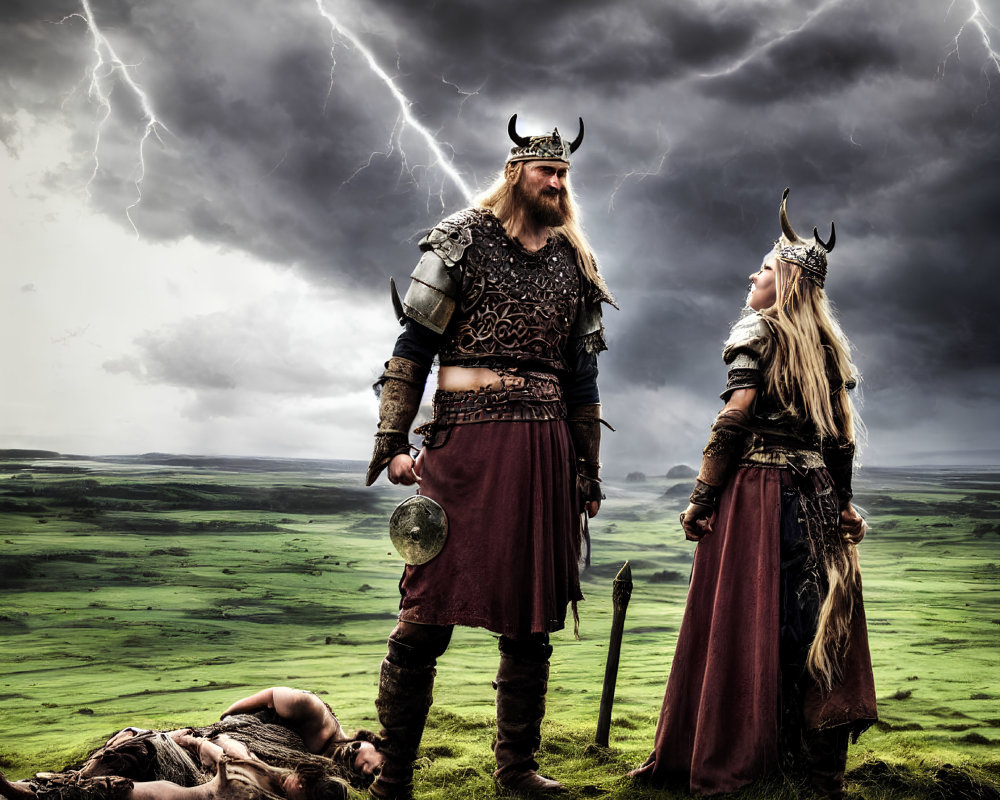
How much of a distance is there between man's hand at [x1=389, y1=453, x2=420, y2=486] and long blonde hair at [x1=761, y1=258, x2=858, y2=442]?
1289 mm

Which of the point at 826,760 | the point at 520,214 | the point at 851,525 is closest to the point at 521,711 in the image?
the point at 826,760

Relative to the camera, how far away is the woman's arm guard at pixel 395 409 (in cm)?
307

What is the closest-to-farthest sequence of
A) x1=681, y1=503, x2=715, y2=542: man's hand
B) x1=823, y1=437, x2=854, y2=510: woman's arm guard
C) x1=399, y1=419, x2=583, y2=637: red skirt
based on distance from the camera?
1. x1=399, y1=419, x2=583, y2=637: red skirt
2. x1=681, y1=503, x2=715, y2=542: man's hand
3. x1=823, y1=437, x2=854, y2=510: woman's arm guard

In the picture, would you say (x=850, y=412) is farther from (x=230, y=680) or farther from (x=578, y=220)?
(x=230, y=680)

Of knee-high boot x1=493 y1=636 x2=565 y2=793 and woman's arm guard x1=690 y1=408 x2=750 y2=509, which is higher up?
woman's arm guard x1=690 y1=408 x2=750 y2=509

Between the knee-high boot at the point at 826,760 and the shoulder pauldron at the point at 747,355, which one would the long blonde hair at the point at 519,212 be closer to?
the shoulder pauldron at the point at 747,355

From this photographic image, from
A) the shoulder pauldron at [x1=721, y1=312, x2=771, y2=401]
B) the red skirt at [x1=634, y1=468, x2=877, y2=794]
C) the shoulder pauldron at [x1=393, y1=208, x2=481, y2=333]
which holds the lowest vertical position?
the red skirt at [x1=634, y1=468, x2=877, y2=794]

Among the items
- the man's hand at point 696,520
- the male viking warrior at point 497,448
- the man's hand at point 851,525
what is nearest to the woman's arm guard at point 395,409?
the male viking warrior at point 497,448

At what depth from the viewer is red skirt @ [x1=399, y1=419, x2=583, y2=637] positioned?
9.66ft

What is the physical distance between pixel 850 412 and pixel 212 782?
2.54 meters

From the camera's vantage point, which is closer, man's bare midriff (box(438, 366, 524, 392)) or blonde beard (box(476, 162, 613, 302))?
man's bare midriff (box(438, 366, 524, 392))

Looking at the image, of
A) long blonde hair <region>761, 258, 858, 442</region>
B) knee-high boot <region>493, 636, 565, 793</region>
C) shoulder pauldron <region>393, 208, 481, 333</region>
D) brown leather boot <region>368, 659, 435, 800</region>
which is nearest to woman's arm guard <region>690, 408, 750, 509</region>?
long blonde hair <region>761, 258, 858, 442</region>

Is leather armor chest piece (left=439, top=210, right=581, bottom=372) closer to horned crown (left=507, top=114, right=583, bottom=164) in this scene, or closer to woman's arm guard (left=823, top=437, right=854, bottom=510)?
horned crown (left=507, top=114, right=583, bottom=164)

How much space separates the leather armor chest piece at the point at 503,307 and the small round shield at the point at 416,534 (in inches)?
22.1
